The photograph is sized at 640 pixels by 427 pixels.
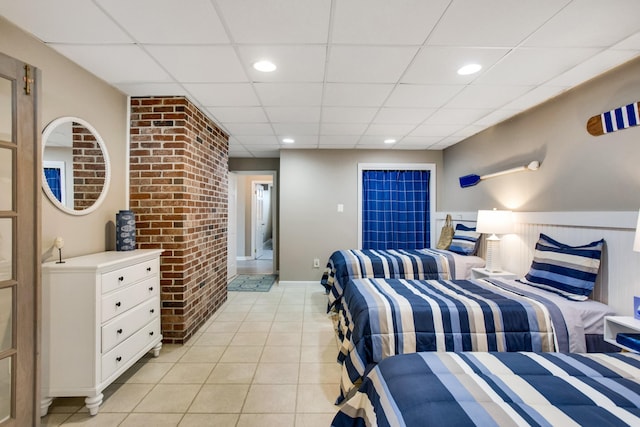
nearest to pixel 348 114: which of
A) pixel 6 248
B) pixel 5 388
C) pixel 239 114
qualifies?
pixel 239 114

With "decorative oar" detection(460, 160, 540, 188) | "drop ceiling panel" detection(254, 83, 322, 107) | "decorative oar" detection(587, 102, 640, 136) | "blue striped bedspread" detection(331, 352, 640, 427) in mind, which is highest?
"drop ceiling panel" detection(254, 83, 322, 107)

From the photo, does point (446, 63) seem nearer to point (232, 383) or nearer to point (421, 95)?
point (421, 95)

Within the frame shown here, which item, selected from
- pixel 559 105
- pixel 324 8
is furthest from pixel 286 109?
pixel 559 105

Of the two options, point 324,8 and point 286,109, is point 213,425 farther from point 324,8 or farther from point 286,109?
point 286,109

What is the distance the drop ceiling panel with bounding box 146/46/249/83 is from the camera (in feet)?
6.30

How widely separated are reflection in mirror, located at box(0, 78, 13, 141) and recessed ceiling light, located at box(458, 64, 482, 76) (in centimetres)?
283

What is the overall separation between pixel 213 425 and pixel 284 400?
1.51ft

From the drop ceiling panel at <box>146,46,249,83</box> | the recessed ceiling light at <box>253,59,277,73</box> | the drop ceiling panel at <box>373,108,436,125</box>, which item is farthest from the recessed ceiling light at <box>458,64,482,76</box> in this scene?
the drop ceiling panel at <box>146,46,249,83</box>

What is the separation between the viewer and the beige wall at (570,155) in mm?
2043

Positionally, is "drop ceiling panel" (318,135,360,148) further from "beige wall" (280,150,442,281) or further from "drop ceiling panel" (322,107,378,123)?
"drop ceiling panel" (322,107,378,123)

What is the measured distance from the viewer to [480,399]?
0.98 metres

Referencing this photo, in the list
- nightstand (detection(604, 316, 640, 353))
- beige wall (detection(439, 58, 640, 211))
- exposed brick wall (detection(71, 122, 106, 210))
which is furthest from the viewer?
exposed brick wall (detection(71, 122, 106, 210))

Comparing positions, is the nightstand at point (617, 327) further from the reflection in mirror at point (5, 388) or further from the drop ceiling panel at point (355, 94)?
the reflection in mirror at point (5, 388)

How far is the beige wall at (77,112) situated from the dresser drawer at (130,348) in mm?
Result: 770
